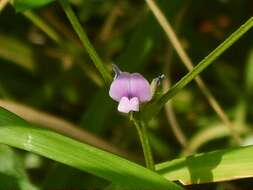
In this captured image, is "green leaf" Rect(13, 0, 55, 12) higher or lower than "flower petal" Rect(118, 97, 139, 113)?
higher

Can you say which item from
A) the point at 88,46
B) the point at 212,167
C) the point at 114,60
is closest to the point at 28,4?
the point at 88,46

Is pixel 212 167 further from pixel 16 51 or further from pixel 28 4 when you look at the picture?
pixel 16 51

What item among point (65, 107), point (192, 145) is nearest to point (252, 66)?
point (192, 145)

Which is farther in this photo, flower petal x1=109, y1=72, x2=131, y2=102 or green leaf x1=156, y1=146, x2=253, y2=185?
green leaf x1=156, y1=146, x2=253, y2=185

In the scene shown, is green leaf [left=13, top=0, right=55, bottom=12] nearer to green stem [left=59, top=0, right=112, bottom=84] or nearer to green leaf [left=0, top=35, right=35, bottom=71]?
green stem [left=59, top=0, right=112, bottom=84]

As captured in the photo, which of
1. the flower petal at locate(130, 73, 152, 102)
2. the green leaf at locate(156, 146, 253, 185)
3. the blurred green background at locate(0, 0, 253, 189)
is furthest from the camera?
the blurred green background at locate(0, 0, 253, 189)

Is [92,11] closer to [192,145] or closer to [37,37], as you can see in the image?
[37,37]

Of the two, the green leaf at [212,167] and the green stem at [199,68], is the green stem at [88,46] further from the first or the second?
the green leaf at [212,167]

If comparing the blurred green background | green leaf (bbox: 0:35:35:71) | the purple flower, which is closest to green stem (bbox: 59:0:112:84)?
the purple flower
